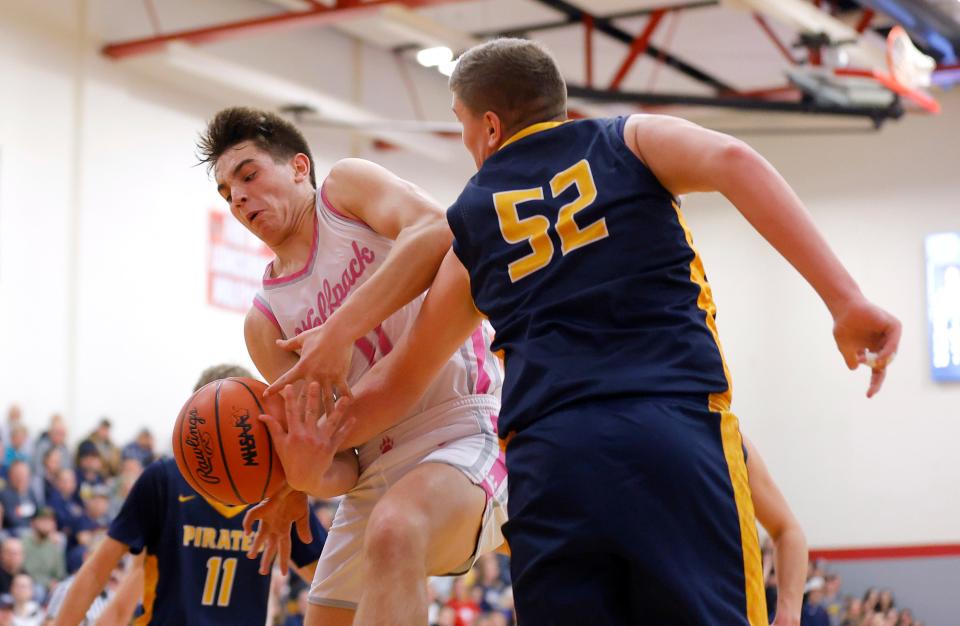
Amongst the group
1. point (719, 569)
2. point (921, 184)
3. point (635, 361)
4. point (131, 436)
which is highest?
point (921, 184)

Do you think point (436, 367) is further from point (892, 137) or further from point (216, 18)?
point (892, 137)

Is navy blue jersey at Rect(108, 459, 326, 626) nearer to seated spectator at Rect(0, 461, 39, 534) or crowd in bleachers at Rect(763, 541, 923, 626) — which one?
seated spectator at Rect(0, 461, 39, 534)

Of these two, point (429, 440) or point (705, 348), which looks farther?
point (429, 440)

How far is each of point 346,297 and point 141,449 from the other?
11666 millimetres

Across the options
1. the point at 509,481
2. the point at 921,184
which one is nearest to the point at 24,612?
the point at 509,481

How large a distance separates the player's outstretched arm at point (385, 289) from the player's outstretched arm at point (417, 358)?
0.10 metres

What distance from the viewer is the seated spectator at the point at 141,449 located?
15217 millimetres

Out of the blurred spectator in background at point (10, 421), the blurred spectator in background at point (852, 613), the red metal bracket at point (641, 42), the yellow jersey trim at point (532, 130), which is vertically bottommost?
the blurred spectator in background at point (852, 613)

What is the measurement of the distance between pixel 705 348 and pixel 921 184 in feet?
62.7

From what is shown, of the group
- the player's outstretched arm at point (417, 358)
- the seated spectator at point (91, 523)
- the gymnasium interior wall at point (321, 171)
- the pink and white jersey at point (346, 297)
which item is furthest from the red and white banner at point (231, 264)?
the player's outstretched arm at point (417, 358)

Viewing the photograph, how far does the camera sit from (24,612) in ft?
39.8

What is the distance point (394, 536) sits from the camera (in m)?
3.66

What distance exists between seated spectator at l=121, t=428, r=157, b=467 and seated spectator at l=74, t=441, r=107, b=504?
1.92 feet

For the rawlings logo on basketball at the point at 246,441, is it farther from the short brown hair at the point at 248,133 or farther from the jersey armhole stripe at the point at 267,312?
the short brown hair at the point at 248,133
